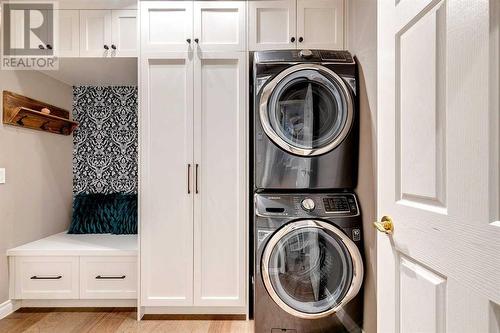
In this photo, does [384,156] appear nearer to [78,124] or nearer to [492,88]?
[492,88]

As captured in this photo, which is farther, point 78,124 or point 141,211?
point 78,124

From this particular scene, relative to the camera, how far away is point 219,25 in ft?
6.97

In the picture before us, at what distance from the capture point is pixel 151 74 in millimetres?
2115

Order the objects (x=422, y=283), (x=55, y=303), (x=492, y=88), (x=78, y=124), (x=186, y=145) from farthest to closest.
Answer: (x=78, y=124)
(x=55, y=303)
(x=186, y=145)
(x=422, y=283)
(x=492, y=88)

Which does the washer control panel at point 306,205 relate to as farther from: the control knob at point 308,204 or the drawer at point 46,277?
the drawer at point 46,277

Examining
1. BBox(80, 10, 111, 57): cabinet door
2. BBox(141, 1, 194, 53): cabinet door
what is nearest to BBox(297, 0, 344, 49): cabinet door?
BBox(141, 1, 194, 53): cabinet door

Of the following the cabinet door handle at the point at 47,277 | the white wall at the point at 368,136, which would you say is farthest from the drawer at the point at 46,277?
the white wall at the point at 368,136

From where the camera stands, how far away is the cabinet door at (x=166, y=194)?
82.7 inches

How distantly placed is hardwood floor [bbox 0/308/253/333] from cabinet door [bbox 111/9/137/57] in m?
2.02

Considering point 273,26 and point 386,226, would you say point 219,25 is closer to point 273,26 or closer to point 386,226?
point 273,26

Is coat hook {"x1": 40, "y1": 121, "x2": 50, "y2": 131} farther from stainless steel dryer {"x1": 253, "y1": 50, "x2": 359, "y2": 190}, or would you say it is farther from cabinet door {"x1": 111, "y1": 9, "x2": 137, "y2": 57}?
stainless steel dryer {"x1": 253, "y1": 50, "x2": 359, "y2": 190}

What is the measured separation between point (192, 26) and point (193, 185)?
1.17m

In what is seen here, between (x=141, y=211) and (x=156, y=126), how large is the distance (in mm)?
631

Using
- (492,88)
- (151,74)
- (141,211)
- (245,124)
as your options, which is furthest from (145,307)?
(492,88)
